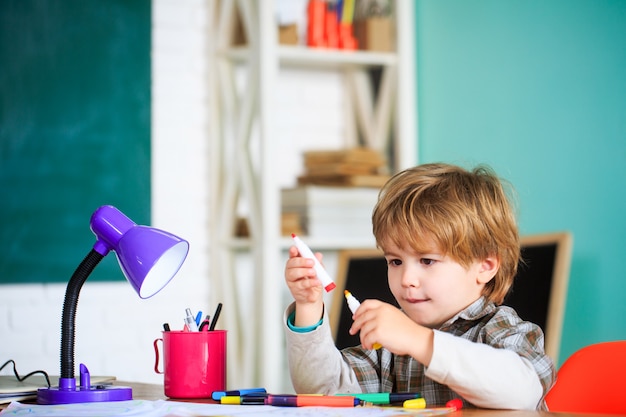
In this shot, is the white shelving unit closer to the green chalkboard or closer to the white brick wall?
the white brick wall

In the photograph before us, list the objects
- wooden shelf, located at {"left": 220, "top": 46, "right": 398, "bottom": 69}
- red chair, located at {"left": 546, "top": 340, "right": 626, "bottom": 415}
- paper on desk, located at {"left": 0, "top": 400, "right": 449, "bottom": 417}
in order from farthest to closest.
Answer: wooden shelf, located at {"left": 220, "top": 46, "right": 398, "bottom": 69}
red chair, located at {"left": 546, "top": 340, "right": 626, "bottom": 415}
paper on desk, located at {"left": 0, "top": 400, "right": 449, "bottom": 417}

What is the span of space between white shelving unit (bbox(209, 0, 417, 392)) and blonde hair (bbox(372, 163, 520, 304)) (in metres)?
1.37

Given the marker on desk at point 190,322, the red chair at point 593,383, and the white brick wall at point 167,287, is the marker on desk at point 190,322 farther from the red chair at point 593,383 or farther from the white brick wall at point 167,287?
the white brick wall at point 167,287

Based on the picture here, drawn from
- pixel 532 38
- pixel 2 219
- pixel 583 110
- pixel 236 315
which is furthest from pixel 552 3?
pixel 2 219

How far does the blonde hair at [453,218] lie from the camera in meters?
1.30

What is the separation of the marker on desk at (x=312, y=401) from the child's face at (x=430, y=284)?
0.26 metres

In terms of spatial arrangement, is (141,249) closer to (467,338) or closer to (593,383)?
(467,338)

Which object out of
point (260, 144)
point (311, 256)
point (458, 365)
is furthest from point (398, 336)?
point (260, 144)

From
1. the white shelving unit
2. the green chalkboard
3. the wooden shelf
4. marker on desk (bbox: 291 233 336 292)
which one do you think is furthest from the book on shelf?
marker on desk (bbox: 291 233 336 292)

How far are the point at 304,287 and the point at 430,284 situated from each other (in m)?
0.19

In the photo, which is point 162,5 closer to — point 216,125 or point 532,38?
point 216,125

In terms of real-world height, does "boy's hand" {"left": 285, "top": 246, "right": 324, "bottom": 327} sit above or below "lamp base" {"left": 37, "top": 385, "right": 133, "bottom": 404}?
above

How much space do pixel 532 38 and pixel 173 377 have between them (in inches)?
70.2

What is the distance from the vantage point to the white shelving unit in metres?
2.72
